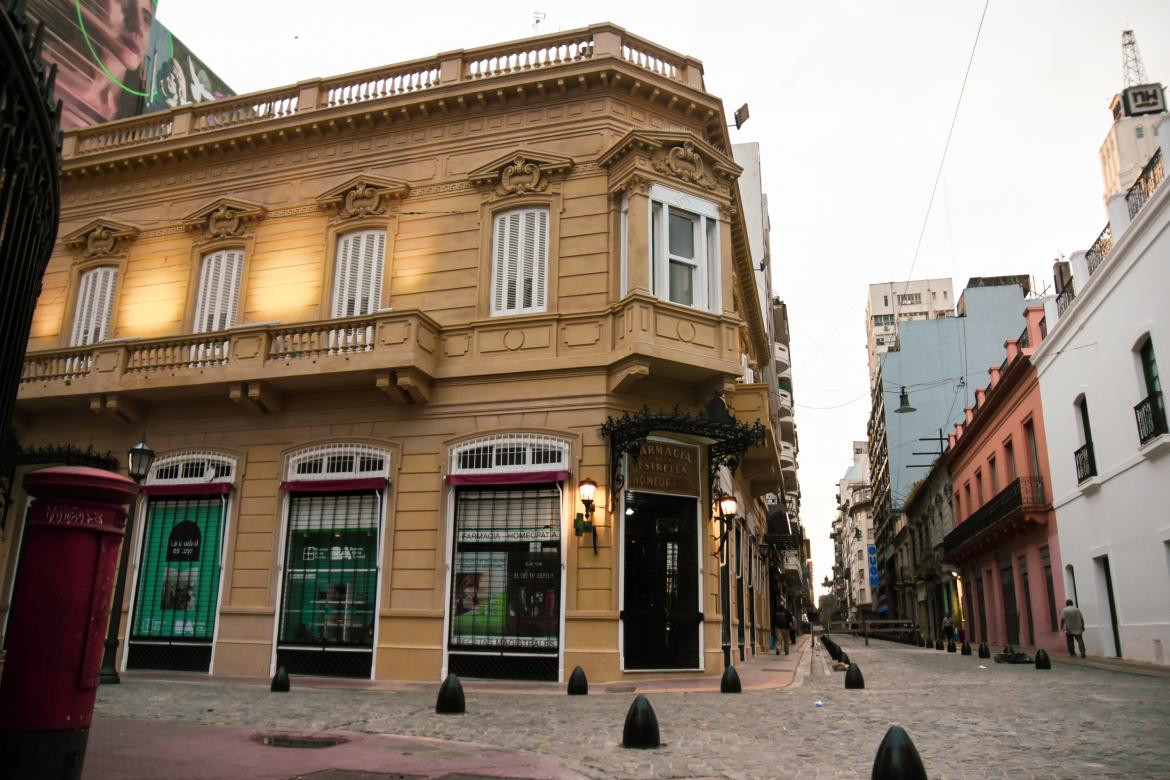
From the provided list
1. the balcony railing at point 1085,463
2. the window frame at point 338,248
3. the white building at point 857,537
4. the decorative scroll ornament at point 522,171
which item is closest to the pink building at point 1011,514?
the balcony railing at point 1085,463

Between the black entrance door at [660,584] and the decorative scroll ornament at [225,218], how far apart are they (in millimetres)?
10384

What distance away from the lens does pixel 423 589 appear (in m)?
15.0

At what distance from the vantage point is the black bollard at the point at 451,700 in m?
9.95

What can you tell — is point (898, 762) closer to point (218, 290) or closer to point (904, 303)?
point (218, 290)

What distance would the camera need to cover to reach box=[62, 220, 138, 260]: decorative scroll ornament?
19.0m

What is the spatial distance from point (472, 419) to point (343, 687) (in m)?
5.05

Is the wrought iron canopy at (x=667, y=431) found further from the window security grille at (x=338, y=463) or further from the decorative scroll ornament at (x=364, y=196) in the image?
the decorative scroll ornament at (x=364, y=196)

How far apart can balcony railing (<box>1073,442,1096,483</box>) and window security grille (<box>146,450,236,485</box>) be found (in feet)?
68.8

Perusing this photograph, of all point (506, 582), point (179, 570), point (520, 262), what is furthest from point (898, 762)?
point (179, 570)

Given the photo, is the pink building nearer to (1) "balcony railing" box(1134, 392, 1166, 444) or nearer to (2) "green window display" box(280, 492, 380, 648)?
(1) "balcony railing" box(1134, 392, 1166, 444)

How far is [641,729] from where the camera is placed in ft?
24.4

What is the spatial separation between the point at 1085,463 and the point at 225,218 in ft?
73.4

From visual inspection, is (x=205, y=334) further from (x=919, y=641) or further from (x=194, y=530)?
(x=919, y=641)

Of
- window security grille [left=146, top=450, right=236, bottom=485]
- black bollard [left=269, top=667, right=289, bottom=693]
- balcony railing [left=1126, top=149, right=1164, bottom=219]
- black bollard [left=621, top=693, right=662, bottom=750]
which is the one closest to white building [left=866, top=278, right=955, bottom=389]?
balcony railing [left=1126, top=149, right=1164, bottom=219]
